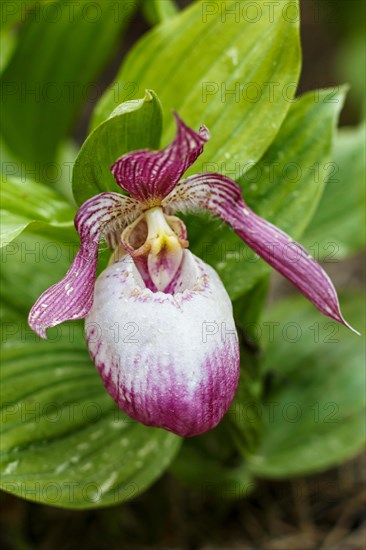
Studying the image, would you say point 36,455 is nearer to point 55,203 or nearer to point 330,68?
point 55,203

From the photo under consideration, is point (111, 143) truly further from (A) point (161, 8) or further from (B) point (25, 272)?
(A) point (161, 8)

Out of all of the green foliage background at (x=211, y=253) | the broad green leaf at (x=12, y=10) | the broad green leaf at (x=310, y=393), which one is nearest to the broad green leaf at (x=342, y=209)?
the green foliage background at (x=211, y=253)

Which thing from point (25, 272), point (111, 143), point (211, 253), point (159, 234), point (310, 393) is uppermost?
point (111, 143)

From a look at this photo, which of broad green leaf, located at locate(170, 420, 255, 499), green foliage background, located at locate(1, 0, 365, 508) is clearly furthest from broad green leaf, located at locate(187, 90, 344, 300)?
broad green leaf, located at locate(170, 420, 255, 499)

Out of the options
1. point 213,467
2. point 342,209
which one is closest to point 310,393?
point 213,467

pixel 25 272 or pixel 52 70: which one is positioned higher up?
pixel 52 70

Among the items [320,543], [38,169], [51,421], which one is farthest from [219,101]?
[320,543]

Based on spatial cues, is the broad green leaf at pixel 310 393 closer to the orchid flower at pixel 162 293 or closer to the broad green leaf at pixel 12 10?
the orchid flower at pixel 162 293

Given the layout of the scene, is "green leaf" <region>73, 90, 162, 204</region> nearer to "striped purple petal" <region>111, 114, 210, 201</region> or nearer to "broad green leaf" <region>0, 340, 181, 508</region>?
"striped purple petal" <region>111, 114, 210, 201</region>
